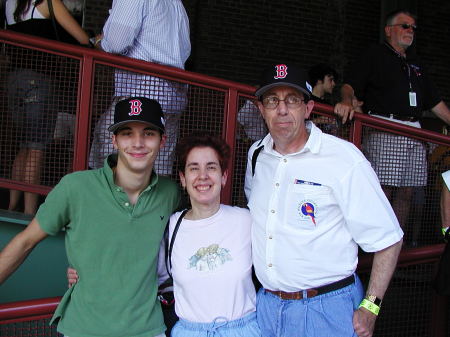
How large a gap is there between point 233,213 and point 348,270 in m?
0.65

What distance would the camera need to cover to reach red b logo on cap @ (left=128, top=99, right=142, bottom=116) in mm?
2658

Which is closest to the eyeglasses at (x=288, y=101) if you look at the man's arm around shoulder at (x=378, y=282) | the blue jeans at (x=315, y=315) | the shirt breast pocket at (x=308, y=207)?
the shirt breast pocket at (x=308, y=207)

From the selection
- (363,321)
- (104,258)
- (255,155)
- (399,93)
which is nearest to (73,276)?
(104,258)

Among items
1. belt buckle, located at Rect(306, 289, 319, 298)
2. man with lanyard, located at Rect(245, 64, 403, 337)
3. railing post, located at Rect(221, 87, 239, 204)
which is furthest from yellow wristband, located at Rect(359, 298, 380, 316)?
railing post, located at Rect(221, 87, 239, 204)

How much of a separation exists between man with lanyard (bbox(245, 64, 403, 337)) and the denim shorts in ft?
0.32

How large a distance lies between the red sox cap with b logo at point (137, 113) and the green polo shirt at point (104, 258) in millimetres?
310

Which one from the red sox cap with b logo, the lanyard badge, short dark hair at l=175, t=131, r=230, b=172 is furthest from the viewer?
the lanyard badge

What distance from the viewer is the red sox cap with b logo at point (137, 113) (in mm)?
2652

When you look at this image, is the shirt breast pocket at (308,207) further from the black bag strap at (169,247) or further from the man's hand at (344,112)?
the man's hand at (344,112)

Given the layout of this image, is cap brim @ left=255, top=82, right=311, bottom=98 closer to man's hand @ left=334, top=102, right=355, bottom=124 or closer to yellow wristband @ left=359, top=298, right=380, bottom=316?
man's hand @ left=334, top=102, right=355, bottom=124

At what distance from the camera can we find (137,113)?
2.66m

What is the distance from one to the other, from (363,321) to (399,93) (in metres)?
2.56

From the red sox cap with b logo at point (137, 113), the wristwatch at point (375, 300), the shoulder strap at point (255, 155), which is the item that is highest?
the red sox cap with b logo at point (137, 113)

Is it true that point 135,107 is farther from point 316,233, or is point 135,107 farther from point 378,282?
point 378,282
